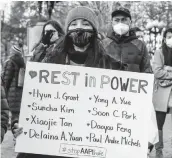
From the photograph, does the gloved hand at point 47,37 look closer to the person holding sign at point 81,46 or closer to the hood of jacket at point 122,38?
the hood of jacket at point 122,38

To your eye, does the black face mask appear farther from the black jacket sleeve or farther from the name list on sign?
the black jacket sleeve

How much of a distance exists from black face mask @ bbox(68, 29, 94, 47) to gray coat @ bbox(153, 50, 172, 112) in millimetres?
2654

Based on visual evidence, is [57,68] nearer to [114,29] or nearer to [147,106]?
[147,106]

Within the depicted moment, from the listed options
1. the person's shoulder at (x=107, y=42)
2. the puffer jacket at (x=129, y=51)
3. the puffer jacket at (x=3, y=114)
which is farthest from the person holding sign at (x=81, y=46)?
the person's shoulder at (x=107, y=42)

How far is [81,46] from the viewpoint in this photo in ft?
11.3

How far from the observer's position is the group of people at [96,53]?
11.1ft

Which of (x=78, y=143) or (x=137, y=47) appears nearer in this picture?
(x=78, y=143)

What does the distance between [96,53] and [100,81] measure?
0.24 metres

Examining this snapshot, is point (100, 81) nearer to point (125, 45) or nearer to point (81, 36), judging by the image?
point (81, 36)

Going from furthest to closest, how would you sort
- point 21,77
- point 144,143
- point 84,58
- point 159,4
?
point 159,4
point 21,77
point 84,58
point 144,143

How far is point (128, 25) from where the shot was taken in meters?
4.70

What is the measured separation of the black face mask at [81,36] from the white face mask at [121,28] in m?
1.22

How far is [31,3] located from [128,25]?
28.9 metres

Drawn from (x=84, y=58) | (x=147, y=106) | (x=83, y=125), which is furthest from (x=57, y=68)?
(x=147, y=106)
